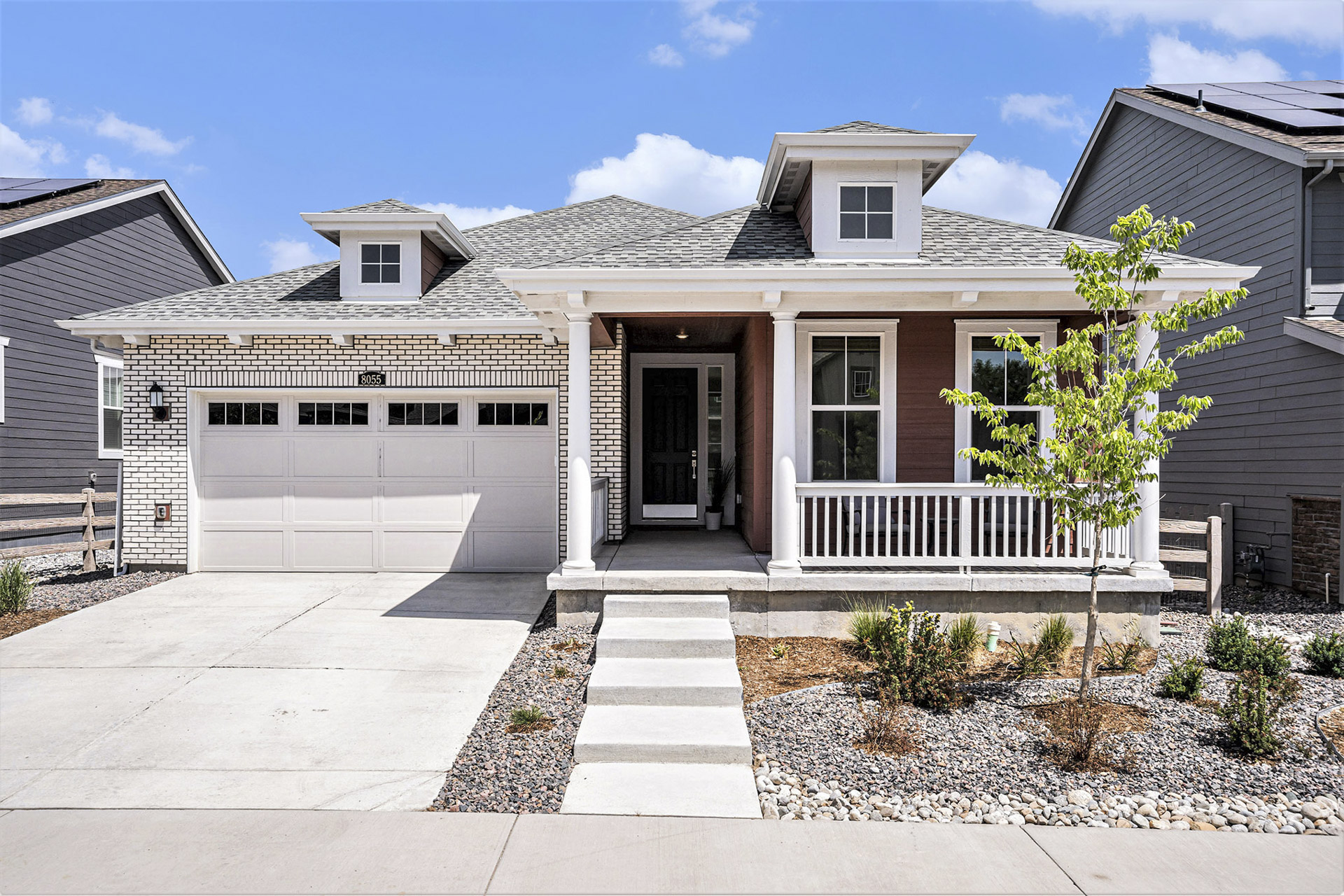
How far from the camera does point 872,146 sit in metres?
7.62

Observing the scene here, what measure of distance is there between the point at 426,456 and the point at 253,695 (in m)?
4.42

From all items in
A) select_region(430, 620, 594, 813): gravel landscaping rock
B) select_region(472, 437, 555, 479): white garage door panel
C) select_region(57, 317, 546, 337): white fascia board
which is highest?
select_region(57, 317, 546, 337): white fascia board

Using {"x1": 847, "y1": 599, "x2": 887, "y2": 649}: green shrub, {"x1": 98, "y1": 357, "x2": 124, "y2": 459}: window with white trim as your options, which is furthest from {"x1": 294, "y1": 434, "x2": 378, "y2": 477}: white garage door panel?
{"x1": 98, "y1": 357, "x2": 124, "y2": 459}: window with white trim

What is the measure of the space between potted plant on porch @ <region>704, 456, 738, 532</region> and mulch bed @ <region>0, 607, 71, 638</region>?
24.2ft

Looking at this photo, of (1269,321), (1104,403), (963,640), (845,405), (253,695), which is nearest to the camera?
(1104,403)

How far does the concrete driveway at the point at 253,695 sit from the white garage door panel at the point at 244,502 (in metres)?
1.24

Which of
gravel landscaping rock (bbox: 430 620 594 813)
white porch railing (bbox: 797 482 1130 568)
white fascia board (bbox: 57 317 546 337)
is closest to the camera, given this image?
gravel landscaping rock (bbox: 430 620 594 813)

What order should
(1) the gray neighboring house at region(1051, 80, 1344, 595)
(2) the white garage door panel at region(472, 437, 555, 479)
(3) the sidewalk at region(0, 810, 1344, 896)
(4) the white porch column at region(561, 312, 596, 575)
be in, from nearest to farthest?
1. (3) the sidewalk at region(0, 810, 1344, 896)
2. (4) the white porch column at region(561, 312, 596, 575)
3. (1) the gray neighboring house at region(1051, 80, 1344, 595)
4. (2) the white garage door panel at region(472, 437, 555, 479)

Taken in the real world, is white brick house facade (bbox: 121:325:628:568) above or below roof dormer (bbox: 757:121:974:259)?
below

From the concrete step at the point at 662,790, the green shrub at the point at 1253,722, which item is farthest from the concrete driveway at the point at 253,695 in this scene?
the green shrub at the point at 1253,722

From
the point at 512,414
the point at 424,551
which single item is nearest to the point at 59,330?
the point at 424,551

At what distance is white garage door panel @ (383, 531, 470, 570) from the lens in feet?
31.4

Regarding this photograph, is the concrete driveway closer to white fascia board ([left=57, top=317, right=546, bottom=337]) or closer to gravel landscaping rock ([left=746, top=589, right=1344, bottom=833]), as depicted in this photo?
gravel landscaping rock ([left=746, top=589, right=1344, bottom=833])

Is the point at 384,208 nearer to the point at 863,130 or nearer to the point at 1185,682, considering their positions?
the point at 863,130
